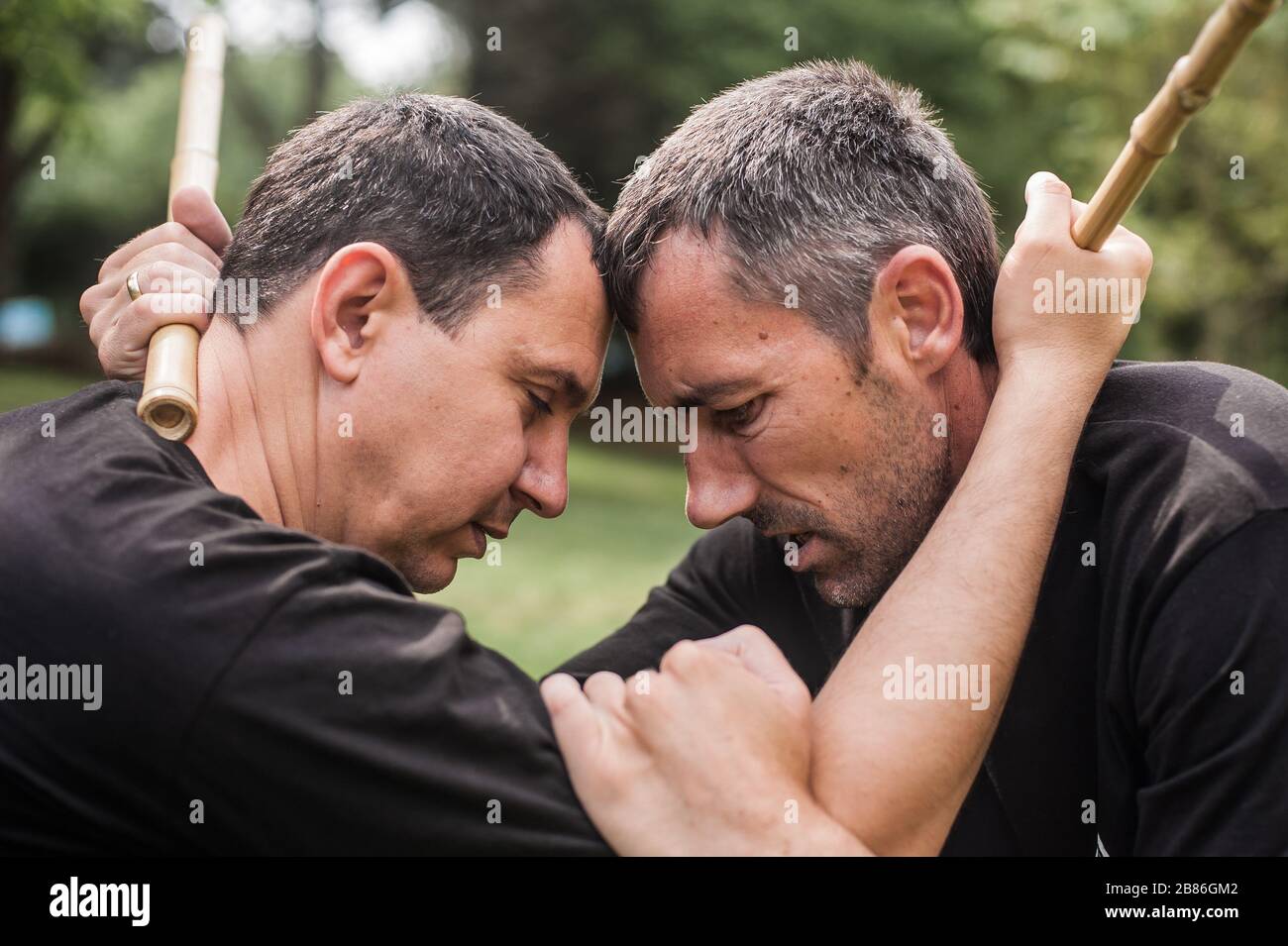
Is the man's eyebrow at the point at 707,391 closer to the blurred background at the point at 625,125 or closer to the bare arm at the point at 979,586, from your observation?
the bare arm at the point at 979,586

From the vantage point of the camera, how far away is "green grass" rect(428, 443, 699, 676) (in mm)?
12352

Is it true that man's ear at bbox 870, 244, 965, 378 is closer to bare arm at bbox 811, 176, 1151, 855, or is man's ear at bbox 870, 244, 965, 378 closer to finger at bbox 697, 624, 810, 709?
bare arm at bbox 811, 176, 1151, 855

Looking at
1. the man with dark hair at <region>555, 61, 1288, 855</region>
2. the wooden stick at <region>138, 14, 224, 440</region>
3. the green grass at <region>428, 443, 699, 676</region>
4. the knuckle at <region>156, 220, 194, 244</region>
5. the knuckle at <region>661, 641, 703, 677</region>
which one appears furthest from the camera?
the green grass at <region>428, 443, 699, 676</region>

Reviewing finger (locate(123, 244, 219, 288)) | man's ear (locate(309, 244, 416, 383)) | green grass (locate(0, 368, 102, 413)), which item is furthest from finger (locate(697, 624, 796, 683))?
green grass (locate(0, 368, 102, 413))

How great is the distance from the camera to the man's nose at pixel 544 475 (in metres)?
3.74

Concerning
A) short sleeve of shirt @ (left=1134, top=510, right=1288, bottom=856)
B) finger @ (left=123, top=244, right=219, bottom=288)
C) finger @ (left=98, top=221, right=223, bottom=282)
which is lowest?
short sleeve of shirt @ (left=1134, top=510, right=1288, bottom=856)

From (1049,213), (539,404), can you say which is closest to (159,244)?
(539,404)

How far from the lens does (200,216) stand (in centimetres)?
416

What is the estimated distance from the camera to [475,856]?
290 centimetres

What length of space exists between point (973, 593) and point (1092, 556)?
0.42 meters

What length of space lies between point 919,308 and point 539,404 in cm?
110

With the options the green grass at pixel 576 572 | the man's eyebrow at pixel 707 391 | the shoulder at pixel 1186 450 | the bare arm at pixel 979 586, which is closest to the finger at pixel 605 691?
the bare arm at pixel 979 586

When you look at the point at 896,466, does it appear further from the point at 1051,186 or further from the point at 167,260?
the point at 167,260

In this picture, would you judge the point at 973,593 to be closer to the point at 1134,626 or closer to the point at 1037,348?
the point at 1134,626
